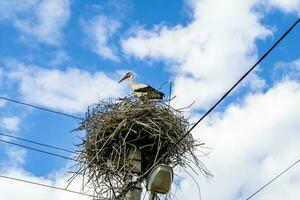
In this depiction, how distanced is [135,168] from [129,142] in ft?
0.98

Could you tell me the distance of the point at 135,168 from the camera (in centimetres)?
472

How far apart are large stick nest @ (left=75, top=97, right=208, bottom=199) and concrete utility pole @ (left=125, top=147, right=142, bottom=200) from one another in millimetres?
20

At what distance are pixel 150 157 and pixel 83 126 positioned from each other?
749 mm

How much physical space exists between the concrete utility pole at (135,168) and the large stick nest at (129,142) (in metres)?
0.02

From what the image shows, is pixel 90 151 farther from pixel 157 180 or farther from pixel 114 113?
pixel 157 180

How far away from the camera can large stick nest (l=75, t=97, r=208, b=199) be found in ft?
15.7

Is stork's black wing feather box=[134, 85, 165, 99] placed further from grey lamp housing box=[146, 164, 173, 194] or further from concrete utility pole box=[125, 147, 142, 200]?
grey lamp housing box=[146, 164, 173, 194]

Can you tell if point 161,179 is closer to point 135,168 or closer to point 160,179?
point 160,179

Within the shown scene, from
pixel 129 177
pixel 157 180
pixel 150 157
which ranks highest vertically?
pixel 150 157

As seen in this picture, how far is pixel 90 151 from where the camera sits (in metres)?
5.00

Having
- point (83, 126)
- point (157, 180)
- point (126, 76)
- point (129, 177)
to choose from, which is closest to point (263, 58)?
point (157, 180)

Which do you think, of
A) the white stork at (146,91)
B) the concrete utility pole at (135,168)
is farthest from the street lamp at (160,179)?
the white stork at (146,91)

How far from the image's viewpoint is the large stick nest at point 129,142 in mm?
4789

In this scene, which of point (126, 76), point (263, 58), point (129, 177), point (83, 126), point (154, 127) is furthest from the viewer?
point (126, 76)
